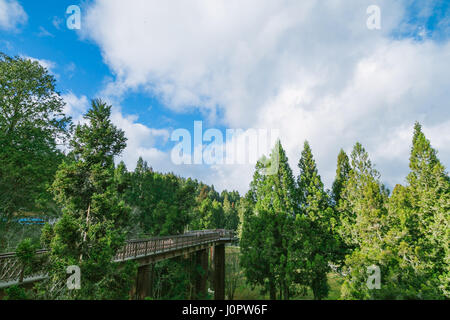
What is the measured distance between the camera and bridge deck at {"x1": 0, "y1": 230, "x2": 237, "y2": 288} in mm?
6691

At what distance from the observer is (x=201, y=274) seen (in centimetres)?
2009

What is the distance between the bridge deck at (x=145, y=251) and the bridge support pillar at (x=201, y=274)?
4.31ft

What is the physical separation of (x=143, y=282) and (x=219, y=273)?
1092 cm

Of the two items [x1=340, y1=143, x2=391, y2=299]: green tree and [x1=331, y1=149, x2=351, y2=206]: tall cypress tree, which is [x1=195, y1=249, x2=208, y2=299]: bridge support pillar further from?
[x1=331, y1=149, x2=351, y2=206]: tall cypress tree

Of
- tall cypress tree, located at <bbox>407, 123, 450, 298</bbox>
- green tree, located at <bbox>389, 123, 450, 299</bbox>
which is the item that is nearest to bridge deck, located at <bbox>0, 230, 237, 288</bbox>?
green tree, located at <bbox>389, 123, 450, 299</bbox>

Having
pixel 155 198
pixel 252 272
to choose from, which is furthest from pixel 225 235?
pixel 155 198

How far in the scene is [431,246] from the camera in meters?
13.3

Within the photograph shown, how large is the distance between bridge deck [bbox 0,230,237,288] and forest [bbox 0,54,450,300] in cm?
81

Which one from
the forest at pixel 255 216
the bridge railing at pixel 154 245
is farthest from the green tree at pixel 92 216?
the bridge railing at pixel 154 245
